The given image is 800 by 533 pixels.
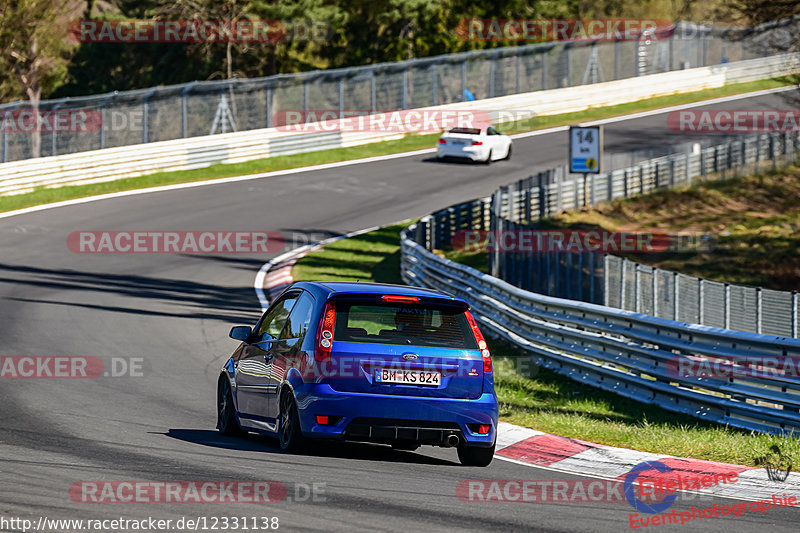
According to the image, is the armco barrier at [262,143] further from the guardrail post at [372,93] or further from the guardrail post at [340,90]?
the guardrail post at [372,93]

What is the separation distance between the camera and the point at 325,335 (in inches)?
362

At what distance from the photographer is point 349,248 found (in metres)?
28.5

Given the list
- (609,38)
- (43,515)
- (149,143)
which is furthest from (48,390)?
(609,38)

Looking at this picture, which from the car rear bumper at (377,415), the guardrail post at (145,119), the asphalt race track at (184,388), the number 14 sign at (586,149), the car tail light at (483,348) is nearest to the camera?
the asphalt race track at (184,388)

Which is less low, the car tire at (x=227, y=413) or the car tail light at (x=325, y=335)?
the car tail light at (x=325, y=335)

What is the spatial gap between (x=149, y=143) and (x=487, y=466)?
28.7m

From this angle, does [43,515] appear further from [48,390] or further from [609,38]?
[609,38]

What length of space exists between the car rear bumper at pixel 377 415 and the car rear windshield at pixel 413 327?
45 centimetres

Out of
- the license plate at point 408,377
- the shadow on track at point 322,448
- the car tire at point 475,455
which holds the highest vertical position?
the license plate at point 408,377

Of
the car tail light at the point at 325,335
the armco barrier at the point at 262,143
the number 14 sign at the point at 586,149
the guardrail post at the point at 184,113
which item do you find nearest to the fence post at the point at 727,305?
the car tail light at the point at 325,335

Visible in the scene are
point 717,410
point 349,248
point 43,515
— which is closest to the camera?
point 43,515

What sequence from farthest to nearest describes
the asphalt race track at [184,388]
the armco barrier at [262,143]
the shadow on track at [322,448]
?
the armco barrier at [262,143], the shadow on track at [322,448], the asphalt race track at [184,388]

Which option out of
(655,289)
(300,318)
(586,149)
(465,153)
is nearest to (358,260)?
(586,149)

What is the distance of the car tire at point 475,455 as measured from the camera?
9.45m
